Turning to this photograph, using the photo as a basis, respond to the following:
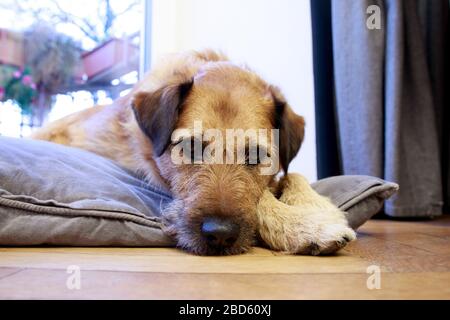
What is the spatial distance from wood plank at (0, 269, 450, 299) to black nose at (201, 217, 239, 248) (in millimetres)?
283

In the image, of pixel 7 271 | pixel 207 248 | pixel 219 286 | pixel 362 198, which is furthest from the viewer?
pixel 362 198

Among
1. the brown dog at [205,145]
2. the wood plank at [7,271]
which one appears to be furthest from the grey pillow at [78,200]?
the wood plank at [7,271]

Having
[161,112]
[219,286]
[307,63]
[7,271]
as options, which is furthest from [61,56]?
[219,286]

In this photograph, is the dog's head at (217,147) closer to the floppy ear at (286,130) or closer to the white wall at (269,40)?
the floppy ear at (286,130)

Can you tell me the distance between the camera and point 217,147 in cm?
172

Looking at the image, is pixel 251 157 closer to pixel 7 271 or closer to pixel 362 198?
pixel 362 198

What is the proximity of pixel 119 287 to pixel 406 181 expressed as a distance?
2530mm

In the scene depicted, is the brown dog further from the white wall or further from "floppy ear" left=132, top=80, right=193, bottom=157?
the white wall

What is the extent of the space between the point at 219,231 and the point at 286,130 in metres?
0.67

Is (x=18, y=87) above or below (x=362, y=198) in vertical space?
above

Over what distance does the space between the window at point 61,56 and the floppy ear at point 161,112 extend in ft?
7.19
